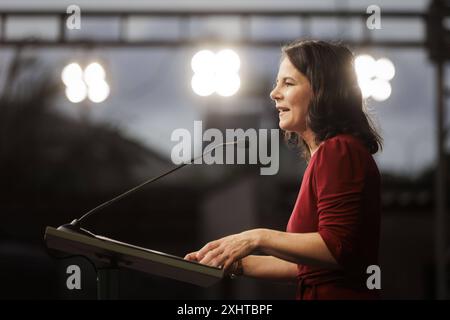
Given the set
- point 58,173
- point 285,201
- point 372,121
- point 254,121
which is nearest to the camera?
point 372,121

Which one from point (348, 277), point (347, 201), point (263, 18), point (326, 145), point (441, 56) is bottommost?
point (348, 277)

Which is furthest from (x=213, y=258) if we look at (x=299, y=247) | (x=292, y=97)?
(x=292, y=97)

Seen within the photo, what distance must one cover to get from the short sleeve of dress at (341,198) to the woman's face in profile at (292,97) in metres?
0.18

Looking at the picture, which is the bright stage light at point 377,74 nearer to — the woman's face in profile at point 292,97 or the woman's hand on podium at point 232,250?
the woman's face in profile at point 292,97

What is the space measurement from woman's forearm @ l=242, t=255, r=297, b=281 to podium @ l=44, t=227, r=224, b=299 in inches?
11.1

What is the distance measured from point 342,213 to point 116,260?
0.49 m

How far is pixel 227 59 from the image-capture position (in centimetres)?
761

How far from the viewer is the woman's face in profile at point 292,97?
6.01 feet

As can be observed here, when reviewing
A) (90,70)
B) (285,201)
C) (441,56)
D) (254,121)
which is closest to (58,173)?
(254,121)

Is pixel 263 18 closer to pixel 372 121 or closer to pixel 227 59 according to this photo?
pixel 227 59

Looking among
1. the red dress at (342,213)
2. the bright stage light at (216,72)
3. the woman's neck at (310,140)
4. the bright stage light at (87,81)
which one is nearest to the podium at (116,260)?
the red dress at (342,213)

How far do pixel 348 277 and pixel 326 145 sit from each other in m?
0.29

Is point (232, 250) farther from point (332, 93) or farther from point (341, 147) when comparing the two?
point (332, 93)

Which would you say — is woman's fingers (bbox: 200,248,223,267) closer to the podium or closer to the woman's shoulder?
the podium
